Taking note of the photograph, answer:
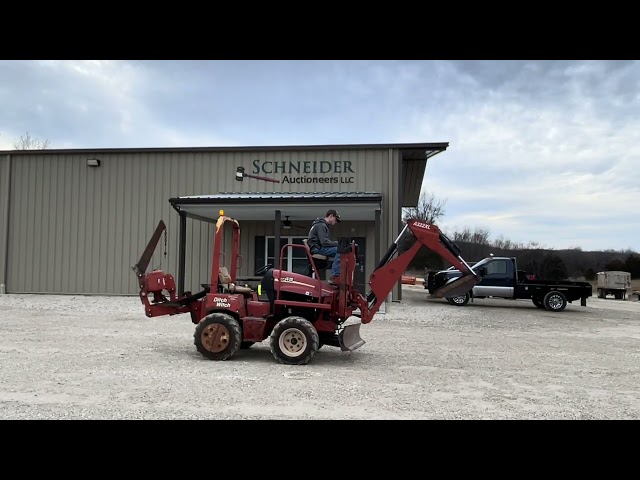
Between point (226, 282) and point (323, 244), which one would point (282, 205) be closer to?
point (226, 282)

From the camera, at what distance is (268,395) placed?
5.59 m

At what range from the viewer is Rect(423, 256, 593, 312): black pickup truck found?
58.0ft

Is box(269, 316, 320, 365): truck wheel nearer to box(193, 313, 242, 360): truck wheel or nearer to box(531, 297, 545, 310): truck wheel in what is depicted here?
box(193, 313, 242, 360): truck wheel

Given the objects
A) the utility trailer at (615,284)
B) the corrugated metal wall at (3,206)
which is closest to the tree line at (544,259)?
the utility trailer at (615,284)

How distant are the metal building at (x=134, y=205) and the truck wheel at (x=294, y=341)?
10233 mm

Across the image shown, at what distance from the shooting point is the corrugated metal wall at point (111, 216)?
59.6ft

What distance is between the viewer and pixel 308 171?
18.0 m

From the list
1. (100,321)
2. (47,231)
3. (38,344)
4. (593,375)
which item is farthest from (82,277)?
(593,375)

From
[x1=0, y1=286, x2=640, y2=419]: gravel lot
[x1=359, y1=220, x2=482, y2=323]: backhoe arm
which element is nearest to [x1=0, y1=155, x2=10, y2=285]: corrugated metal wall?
[x1=0, y1=286, x2=640, y2=419]: gravel lot

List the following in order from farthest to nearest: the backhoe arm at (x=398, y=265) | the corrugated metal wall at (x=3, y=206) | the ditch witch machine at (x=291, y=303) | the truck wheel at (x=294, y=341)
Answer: the corrugated metal wall at (x=3, y=206), the backhoe arm at (x=398, y=265), the ditch witch machine at (x=291, y=303), the truck wheel at (x=294, y=341)

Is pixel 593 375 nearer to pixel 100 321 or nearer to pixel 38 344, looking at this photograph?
pixel 38 344

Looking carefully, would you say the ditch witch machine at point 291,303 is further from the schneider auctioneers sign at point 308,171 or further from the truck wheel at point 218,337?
the schneider auctioneers sign at point 308,171

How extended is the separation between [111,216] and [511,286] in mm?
15111

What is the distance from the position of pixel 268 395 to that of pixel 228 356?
6.65ft
